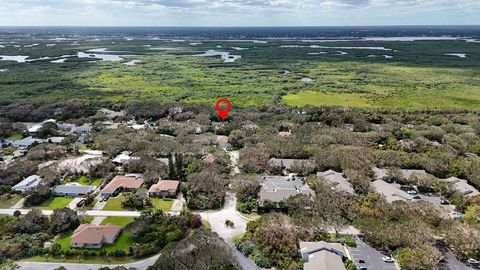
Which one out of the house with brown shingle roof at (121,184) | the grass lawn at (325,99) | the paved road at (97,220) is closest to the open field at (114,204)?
the house with brown shingle roof at (121,184)

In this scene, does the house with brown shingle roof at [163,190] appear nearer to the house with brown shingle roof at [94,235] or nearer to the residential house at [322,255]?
the house with brown shingle roof at [94,235]

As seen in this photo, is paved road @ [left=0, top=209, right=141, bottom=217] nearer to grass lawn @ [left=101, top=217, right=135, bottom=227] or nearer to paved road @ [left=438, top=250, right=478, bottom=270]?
grass lawn @ [left=101, top=217, right=135, bottom=227]

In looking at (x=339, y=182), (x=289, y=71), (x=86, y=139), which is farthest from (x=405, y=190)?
(x=289, y=71)

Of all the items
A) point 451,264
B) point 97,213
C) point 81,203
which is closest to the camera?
point 451,264

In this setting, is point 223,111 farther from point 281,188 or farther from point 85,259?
point 85,259

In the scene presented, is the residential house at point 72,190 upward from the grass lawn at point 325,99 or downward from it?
downward

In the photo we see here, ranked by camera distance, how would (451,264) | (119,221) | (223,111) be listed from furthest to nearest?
(223,111) → (119,221) → (451,264)

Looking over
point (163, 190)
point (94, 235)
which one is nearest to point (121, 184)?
point (163, 190)
